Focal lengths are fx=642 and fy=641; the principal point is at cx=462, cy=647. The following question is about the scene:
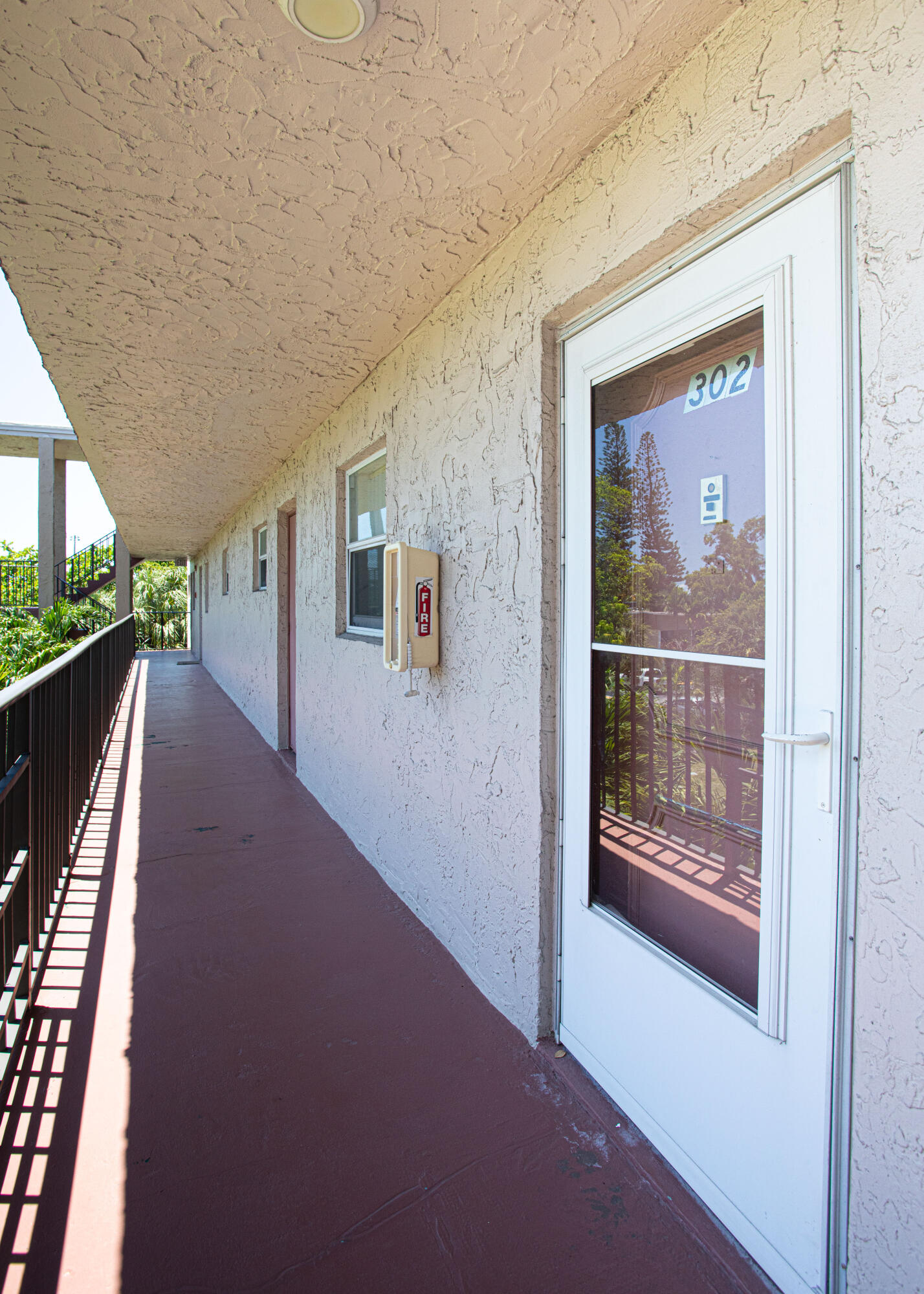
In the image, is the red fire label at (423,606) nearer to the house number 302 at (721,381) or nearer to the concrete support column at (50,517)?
the house number 302 at (721,381)

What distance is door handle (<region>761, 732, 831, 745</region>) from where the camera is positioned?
1.31 meters

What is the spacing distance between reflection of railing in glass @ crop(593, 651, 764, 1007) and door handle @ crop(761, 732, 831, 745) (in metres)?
0.12

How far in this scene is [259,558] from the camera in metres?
7.86

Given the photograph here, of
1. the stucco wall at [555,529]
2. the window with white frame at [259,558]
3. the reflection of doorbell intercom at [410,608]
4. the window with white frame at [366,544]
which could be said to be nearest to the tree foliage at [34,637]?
the window with white frame at [259,558]

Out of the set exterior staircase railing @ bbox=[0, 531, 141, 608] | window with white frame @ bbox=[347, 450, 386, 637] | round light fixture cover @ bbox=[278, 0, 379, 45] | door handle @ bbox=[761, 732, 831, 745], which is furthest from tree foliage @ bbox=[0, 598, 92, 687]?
door handle @ bbox=[761, 732, 831, 745]

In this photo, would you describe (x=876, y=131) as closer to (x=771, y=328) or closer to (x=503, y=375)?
(x=771, y=328)

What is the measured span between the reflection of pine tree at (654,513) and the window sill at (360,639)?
6.66 feet

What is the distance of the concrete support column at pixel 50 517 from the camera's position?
1505 centimetres

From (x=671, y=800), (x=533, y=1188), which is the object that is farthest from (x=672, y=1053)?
(x=671, y=800)

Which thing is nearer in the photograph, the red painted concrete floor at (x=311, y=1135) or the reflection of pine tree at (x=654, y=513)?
the red painted concrete floor at (x=311, y=1135)

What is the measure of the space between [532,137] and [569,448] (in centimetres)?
85

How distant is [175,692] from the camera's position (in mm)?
10891

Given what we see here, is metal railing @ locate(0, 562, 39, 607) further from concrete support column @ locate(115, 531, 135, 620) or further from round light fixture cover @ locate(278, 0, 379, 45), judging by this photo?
round light fixture cover @ locate(278, 0, 379, 45)

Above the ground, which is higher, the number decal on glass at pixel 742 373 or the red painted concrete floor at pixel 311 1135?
the number decal on glass at pixel 742 373
